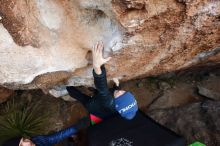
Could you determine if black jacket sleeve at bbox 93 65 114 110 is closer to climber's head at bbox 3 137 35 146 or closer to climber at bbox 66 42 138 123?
climber at bbox 66 42 138 123

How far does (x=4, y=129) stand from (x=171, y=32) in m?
2.51

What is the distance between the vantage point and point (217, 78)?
4531 millimetres

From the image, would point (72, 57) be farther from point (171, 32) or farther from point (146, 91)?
point (146, 91)

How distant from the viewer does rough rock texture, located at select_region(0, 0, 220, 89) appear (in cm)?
242

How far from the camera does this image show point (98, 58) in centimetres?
265

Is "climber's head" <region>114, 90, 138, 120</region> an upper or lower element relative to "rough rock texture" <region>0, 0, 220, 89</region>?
lower

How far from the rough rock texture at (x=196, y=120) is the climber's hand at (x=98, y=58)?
5.76 ft

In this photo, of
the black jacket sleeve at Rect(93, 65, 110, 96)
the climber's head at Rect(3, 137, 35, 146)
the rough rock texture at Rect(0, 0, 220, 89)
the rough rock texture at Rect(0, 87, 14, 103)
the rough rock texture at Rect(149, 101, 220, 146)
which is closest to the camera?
the rough rock texture at Rect(0, 0, 220, 89)

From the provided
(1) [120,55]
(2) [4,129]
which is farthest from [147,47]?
(2) [4,129]

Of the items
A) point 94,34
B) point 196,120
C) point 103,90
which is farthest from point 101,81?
point 196,120

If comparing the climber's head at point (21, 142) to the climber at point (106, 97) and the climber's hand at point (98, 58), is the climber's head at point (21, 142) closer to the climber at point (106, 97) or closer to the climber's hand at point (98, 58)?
the climber at point (106, 97)

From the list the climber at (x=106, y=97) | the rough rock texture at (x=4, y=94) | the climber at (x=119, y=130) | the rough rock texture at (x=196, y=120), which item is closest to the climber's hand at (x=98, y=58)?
the climber at (x=106, y=97)

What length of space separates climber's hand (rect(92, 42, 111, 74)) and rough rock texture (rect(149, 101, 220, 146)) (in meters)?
1.76

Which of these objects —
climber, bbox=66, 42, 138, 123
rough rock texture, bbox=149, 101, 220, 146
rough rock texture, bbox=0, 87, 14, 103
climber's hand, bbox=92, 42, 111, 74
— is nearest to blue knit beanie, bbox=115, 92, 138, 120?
climber, bbox=66, 42, 138, 123
